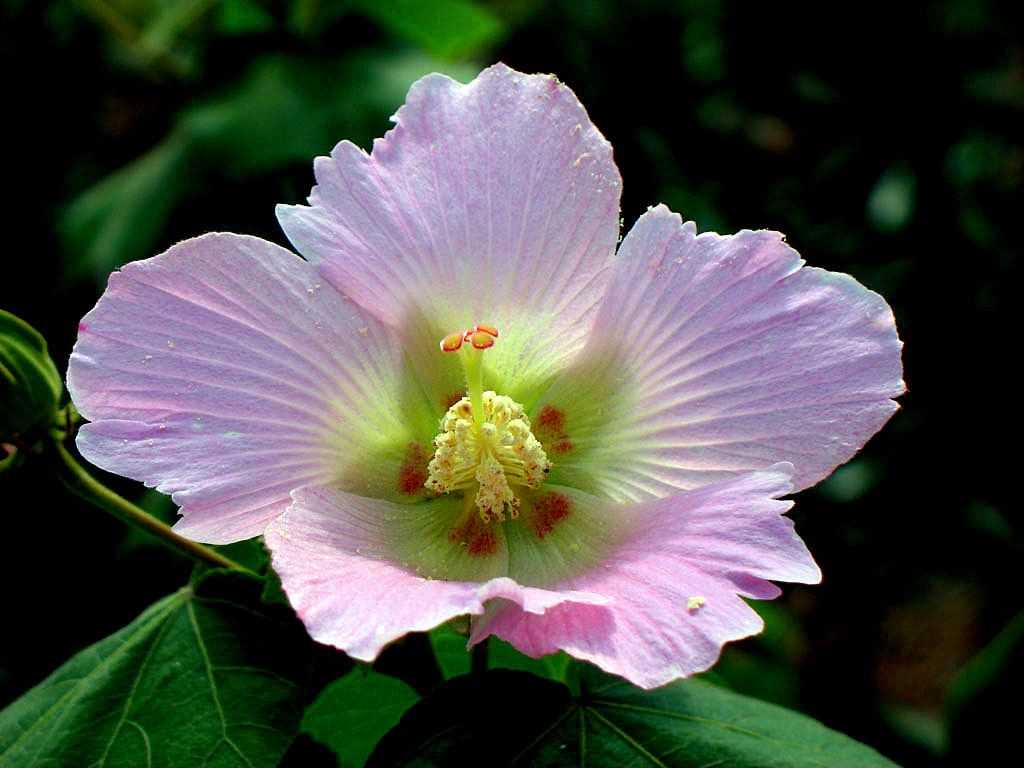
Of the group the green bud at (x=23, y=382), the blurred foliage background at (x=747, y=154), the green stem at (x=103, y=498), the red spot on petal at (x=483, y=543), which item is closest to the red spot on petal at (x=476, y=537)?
the red spot on petal at (x=483, y=543)

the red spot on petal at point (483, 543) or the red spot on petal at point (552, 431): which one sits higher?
the red spot on petal at point (552, 431)

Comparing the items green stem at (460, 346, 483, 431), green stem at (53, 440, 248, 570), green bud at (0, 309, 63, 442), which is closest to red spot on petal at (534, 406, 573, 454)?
green stem at (460, 346, 483, 431)

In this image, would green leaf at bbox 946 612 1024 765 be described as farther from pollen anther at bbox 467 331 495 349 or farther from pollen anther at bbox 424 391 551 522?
pollen anther at bbox 467 331 495 349

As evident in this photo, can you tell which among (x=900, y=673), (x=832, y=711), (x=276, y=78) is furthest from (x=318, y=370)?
(x=900, y=673)

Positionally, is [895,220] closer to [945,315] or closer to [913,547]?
[945,315]

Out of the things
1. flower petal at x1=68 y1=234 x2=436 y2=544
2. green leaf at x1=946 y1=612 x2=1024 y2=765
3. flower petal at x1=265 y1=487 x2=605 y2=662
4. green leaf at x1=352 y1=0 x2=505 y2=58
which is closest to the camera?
flower petal at x1=265 y1=487 x2=605 y2=662

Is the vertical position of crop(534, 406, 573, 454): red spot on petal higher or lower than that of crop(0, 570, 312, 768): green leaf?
higher

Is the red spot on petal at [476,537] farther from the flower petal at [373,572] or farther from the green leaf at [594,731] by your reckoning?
the green leaf at [594,731]
